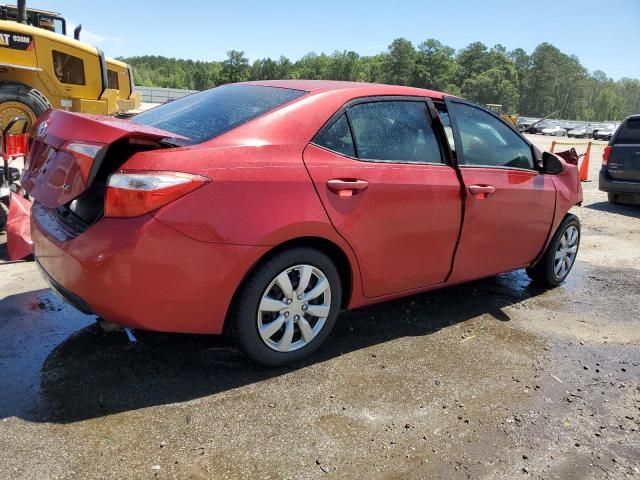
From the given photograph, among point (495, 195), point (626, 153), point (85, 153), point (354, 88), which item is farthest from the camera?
point (626, 153)

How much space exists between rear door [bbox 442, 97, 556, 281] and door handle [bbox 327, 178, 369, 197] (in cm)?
96

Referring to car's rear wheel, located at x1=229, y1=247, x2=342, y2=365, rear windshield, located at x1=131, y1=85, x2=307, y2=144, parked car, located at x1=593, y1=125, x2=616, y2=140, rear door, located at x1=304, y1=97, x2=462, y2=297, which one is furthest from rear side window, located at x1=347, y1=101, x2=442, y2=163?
parked car, located at x1=593, y1=125, x2=616, y2=140

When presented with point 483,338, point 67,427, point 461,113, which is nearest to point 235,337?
point 67,427

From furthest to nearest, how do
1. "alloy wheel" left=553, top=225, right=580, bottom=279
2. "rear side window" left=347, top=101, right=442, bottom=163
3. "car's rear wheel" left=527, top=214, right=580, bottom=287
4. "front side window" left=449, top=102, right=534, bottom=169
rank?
"alloy wheel" left=553, top=225, right=580, bottom=279 → "car's rear wheel" left=527, top=214, right=580, bottom=287 → "front side window" left=449, top=102, right=534, bottom=169 → "rear side window" left=347, top=101, right=442, bottom=163

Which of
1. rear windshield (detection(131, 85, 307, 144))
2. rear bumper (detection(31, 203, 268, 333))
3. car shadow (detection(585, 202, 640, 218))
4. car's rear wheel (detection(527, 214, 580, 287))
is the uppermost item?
rear windshield (detection(131, 85, 307, 144))

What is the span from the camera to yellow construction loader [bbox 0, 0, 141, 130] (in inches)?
410


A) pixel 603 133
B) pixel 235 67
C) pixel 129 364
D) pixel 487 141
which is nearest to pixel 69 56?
pixel 487 141

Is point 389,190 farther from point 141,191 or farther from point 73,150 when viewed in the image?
point 73,150

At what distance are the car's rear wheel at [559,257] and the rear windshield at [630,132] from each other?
590cm

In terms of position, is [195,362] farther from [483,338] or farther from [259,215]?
[483,338]

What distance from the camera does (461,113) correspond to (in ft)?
13.2

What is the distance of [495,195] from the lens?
4.02 meters

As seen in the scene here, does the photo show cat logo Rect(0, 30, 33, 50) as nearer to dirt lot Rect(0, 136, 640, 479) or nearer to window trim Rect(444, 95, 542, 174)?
dirt lot Rect(0, 136, 640, 479)

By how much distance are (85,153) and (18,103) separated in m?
9.05
